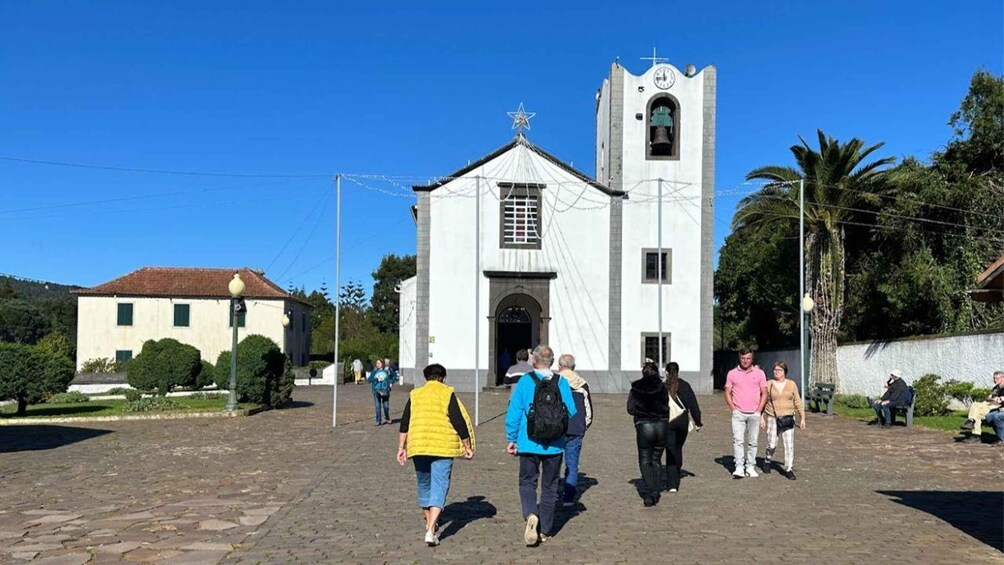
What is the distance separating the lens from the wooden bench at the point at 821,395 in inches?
894

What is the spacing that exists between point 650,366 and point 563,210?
2517 centimetres

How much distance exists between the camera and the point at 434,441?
24.4 ft

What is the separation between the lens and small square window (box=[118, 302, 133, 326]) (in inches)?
1866

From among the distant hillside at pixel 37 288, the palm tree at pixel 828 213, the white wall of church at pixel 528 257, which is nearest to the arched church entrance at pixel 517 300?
the white wall of church at pixel 528 257

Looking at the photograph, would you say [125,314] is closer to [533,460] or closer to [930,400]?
[930,400]

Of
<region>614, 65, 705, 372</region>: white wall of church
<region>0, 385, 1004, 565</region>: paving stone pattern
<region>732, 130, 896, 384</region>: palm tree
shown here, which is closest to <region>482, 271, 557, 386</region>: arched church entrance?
<region>614, 65, 705, 372</region>: white wall of church

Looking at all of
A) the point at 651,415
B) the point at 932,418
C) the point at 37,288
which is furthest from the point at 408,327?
the point at 37,288

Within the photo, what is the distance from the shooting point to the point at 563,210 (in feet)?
114

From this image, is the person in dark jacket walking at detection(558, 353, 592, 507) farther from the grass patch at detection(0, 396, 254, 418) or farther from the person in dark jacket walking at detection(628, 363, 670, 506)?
the grass patch at detection(0, 396, 254, 418)

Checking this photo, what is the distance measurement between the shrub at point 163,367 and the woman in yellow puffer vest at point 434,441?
1762cm

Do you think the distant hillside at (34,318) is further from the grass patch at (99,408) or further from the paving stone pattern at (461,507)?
the paving stone pattern at (461,507)

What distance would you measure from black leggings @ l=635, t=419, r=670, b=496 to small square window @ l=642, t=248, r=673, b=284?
24.8m

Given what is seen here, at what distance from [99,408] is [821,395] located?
65.7ft

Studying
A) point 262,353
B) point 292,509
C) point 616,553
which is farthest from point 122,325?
point 616,553
